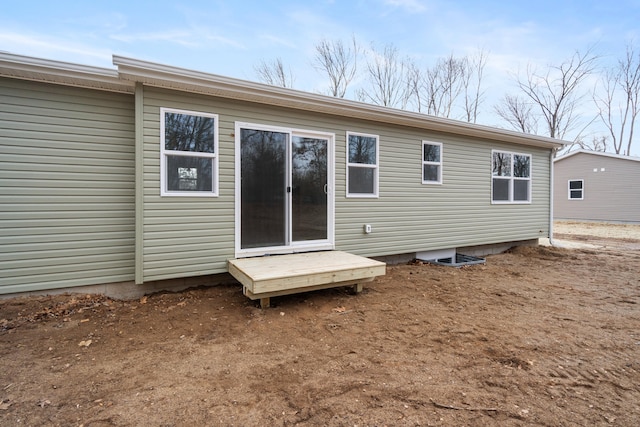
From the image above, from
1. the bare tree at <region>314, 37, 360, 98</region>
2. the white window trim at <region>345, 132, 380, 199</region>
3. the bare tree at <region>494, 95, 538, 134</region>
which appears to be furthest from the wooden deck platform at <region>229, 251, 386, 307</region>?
the bare tree at <region>494, 95, 538, 134</region>

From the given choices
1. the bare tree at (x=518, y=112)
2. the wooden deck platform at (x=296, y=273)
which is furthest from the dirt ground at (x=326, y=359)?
the bare tree at (x=518, y=112)

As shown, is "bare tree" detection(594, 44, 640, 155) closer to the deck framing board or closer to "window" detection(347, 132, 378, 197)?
"window" detection(347, 132, 378, 197)

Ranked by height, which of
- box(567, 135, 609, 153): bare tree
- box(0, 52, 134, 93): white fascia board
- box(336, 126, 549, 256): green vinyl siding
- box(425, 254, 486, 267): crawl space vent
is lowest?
box(425, 254, 486, 267): crawl space vent

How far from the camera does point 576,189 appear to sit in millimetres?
16344

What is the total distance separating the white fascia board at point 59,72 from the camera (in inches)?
134

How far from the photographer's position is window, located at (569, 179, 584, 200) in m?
16.1

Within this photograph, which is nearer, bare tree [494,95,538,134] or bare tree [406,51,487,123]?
bare tree [406,51,487,123]

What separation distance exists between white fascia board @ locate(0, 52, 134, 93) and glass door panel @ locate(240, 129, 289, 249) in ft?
5.30

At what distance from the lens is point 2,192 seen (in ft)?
11.8

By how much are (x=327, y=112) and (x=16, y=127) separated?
3.85 meters

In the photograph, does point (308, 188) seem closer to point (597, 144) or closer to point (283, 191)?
point (283, 191)

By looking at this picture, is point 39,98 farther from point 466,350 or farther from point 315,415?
point 466,350

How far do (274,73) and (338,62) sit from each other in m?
3.48

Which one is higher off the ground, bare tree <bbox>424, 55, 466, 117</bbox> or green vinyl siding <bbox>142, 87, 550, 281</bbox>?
bare tree <bbox>424, 55, 466, 117</bbox>
